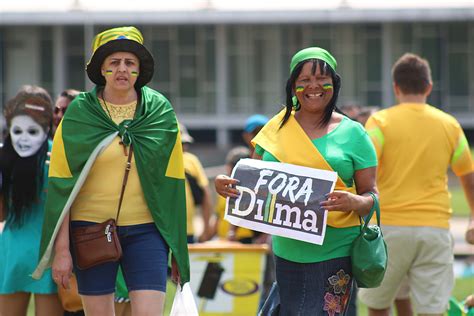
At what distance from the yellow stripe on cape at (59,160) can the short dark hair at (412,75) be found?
9.31 ft

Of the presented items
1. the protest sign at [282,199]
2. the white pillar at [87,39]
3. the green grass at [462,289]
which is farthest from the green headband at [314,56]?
the white pillar at [87,39]

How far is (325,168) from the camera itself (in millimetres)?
5840

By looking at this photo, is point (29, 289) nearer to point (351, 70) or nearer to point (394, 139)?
point (394, 139)

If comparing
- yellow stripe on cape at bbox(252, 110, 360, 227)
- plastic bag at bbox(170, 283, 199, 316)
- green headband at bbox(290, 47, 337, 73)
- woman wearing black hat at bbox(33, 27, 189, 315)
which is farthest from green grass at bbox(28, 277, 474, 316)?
green headband at bbox(290, 47, 337, 73)

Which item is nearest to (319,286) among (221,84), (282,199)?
(282,199)

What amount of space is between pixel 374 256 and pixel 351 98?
41854mm

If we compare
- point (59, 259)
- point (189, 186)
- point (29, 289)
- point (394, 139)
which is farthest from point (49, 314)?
point (189, 186)

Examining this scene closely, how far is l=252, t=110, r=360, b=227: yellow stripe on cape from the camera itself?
5867 mm

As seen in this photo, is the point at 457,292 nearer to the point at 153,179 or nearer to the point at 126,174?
the point at 153,179

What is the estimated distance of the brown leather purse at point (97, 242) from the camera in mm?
5922

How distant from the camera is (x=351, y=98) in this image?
47.3 metres

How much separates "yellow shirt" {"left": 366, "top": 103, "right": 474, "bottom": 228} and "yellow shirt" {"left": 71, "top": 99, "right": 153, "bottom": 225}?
89.2 inches

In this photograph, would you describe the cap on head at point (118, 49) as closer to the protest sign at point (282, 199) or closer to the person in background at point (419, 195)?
the protest sign at point (282, 199)

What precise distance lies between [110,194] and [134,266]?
413 millimetres
